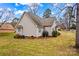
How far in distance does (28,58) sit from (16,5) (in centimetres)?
48

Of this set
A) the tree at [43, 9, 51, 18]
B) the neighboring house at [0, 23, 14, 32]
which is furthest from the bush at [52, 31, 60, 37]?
the neighboring house at [0, 23, 14, 32]

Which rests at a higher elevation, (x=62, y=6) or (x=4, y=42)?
(x=62, y=6)

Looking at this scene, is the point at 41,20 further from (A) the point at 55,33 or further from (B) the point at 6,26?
(B) the point at 6,26

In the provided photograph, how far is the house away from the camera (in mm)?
2299

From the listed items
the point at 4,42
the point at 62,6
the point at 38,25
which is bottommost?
the point at 4,42

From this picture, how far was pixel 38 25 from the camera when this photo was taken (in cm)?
231

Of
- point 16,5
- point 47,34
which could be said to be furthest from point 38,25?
point 16,5

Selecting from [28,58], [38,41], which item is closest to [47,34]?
[38,41]

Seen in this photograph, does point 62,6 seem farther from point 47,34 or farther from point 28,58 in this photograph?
point 28,58

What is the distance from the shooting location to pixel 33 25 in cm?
231

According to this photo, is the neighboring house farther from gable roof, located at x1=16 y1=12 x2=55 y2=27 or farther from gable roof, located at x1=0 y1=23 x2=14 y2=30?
gable roof, located at x1=16 y1=12 x2=55 y2=27

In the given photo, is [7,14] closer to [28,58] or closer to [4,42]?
[4,42]

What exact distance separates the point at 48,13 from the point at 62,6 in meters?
0.14

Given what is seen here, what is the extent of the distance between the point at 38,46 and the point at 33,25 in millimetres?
195
